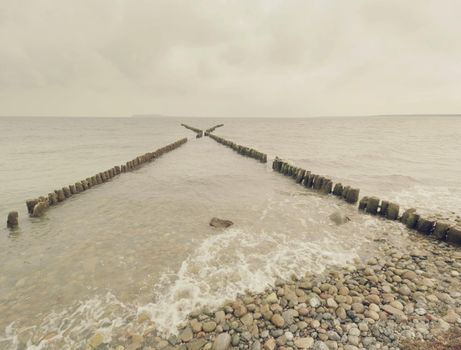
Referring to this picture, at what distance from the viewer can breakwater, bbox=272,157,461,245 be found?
27.7 ft

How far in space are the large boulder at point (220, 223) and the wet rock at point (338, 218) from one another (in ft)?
13.9

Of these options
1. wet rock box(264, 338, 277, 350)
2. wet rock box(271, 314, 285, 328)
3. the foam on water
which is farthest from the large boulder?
wet rock box(264, 338, 277, 350)

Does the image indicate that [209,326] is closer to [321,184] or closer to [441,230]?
[441,230]

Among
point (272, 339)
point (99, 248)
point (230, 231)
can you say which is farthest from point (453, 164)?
point (99, 248)

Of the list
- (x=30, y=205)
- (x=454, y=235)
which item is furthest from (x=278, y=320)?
(x=30, y=205)

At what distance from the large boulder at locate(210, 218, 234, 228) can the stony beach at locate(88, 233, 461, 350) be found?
12.6 feet

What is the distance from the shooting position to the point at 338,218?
33.6ft

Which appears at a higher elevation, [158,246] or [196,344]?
[196,344]

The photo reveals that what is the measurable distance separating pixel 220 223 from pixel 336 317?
5459 mm

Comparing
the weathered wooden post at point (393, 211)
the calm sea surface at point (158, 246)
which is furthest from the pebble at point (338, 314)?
the weathered wooden post at point (393, 211)

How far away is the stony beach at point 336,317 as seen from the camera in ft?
14.7

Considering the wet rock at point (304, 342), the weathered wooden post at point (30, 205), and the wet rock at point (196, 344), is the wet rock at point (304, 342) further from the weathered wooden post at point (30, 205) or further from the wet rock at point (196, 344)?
the weathered wooden post at point (30, 205)

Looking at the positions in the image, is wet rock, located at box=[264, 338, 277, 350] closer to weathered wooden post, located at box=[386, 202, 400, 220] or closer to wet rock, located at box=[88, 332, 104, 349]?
wet rock, located at box=[88, 332, 104, 349]

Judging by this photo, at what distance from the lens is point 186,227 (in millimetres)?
9625
